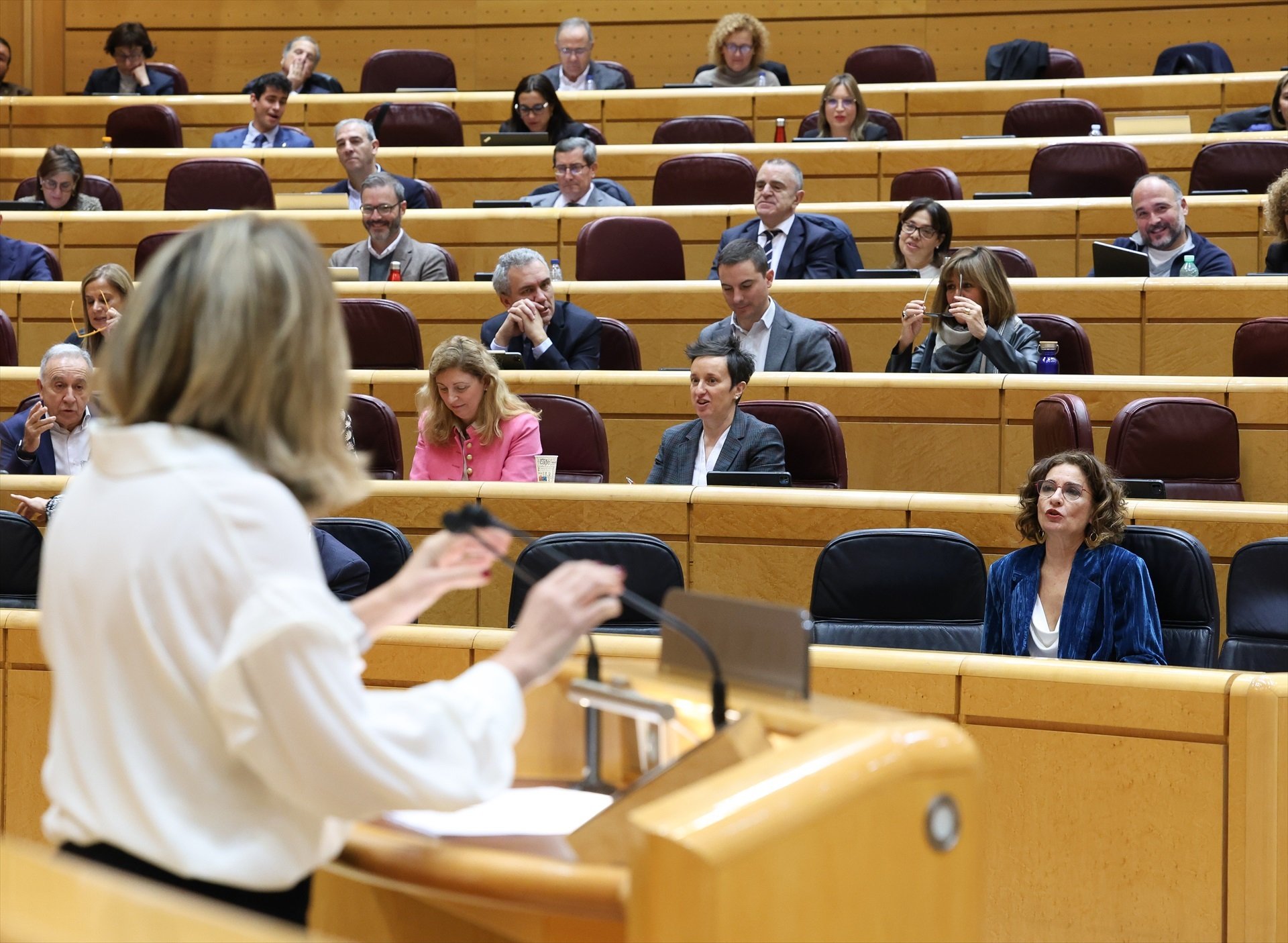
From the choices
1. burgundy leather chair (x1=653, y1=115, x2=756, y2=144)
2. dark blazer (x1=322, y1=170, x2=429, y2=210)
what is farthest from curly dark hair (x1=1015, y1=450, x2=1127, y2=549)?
burgundy leather chair (x1=653, y1=115, x2=756, y2=144)

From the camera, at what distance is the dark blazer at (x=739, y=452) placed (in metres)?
3.79

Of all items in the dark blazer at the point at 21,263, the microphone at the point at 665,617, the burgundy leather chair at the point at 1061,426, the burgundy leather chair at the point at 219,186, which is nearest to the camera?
the microphone at the point at 665,617

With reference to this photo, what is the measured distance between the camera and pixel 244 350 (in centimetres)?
103

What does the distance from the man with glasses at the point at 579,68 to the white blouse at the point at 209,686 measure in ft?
22.1

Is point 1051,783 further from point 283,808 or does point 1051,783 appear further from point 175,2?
point 175,2

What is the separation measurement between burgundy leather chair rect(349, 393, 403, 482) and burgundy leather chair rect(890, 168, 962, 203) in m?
2.70

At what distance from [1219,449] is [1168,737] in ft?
5.76

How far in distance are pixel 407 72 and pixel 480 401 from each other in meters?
4.88

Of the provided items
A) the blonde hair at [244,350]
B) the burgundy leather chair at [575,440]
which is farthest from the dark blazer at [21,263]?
the blonde hair at [244,350]

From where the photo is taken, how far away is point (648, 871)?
1067mm

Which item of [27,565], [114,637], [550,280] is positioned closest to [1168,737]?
[114,637]

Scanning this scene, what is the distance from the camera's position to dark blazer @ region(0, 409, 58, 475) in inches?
161

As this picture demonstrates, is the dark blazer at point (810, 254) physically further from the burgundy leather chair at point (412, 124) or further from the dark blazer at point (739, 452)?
the burgundy leather chair at point (412, 124)

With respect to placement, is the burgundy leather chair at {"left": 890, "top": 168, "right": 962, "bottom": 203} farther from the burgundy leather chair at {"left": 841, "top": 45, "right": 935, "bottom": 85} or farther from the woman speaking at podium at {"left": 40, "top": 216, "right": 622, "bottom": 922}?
the woman speaking at podium at {"left": 40, "top": 216, "right": 622, "bottom": 922}
